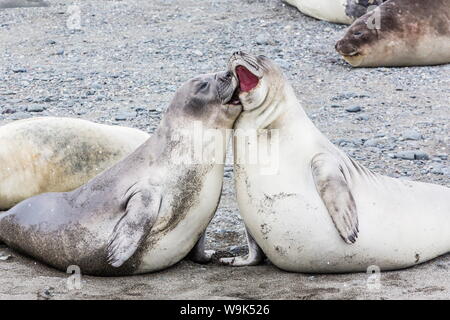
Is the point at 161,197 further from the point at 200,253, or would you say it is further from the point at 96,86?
the point at 96,86

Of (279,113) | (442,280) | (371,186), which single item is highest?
(279,113)

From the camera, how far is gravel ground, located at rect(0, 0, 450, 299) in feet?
17.0

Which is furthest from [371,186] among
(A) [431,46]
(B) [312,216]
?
(A) [431,46]

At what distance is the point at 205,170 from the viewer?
5.39 m

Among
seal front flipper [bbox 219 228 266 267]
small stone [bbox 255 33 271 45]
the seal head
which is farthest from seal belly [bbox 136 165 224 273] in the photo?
small stone [bbox 255 33 271 45]

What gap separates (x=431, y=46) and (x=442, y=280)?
5.16 metres

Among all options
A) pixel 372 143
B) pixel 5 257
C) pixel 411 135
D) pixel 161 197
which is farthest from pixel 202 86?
pixel 411 135

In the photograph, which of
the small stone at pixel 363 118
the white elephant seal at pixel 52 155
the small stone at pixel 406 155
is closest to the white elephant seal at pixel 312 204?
the white elephant seal at pixel 52 155

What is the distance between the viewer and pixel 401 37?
10102 mm

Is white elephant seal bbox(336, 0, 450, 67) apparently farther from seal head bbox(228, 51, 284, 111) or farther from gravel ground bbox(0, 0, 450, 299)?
seal head bbox(228, 51, 284, 111)

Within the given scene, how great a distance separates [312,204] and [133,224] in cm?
87

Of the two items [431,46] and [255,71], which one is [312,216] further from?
[431,46]

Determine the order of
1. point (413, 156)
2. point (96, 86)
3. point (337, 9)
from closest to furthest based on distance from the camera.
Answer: point (413, 156)
point (96, 86)
point (337, 9)
